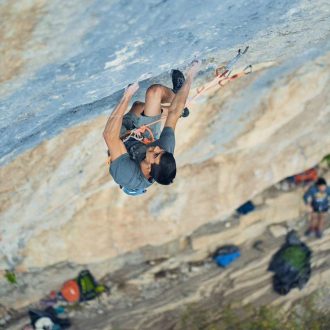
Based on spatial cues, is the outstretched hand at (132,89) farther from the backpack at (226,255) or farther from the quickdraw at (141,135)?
the backpack at (226,255)

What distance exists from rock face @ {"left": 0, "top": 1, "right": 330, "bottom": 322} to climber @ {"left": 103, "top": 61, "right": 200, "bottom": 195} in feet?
0.82

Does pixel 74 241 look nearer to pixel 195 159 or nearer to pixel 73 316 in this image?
pixel 73 316

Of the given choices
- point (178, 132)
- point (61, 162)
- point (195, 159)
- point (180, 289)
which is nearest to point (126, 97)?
point (61, 162)

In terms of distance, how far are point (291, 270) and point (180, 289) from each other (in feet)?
7.19

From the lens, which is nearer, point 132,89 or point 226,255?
point 132,89

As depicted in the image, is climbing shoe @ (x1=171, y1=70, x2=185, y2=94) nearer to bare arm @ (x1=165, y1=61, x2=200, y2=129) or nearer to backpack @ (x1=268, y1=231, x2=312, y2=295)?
bare arm @ (x1=165, y1=61, x2=200, y2=129)

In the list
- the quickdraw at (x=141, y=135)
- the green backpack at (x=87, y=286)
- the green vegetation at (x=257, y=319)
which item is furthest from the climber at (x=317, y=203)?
the quickdraw at (x=141, y=135)

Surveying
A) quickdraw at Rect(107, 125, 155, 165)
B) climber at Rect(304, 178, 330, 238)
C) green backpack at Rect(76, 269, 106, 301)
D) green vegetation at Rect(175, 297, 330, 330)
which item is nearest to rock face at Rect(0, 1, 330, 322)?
green backpack at Rect(76, 269, 106, 301)

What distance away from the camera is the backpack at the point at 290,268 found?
9.12 metres

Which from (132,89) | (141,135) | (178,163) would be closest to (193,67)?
(132,89)

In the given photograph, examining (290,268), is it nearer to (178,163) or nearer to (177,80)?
(178,163)

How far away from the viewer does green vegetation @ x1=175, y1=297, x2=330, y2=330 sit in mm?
9109

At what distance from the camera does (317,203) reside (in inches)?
371

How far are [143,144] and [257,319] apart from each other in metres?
6.57
